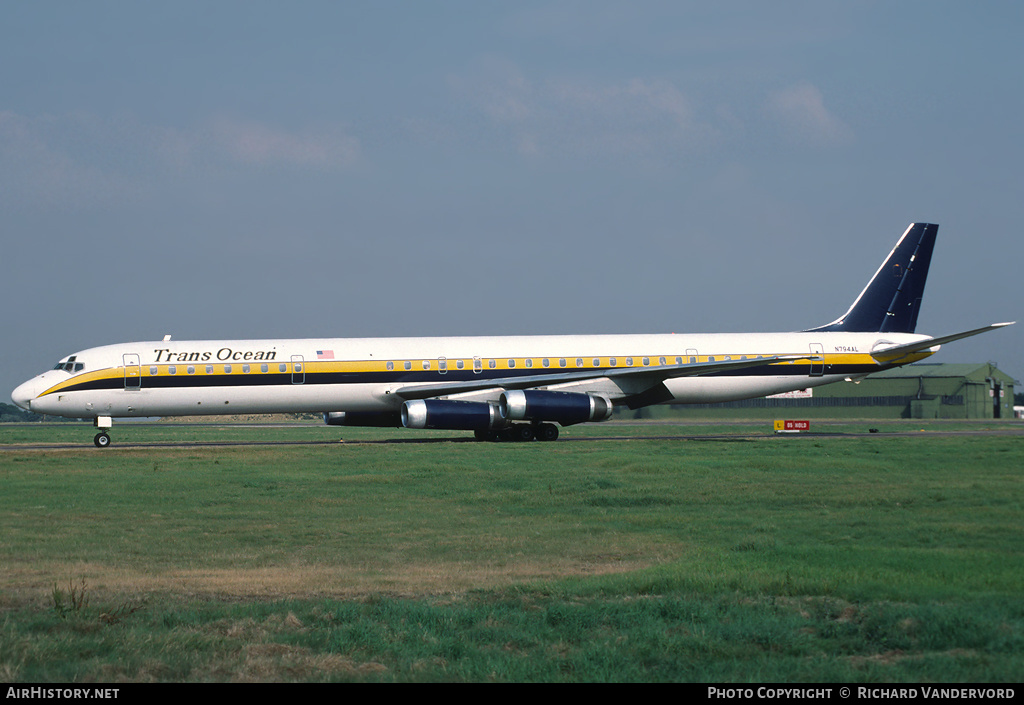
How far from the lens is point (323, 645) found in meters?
7.49

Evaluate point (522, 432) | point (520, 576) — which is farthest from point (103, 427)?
point (520, 576)

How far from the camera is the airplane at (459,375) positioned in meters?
33.8

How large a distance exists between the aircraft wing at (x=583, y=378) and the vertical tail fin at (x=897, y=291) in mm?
6496

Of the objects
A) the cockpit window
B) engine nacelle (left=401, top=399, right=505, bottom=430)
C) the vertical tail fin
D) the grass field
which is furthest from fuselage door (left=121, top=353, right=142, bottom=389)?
the vertical tail fin

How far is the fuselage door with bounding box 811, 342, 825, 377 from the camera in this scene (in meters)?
38.6

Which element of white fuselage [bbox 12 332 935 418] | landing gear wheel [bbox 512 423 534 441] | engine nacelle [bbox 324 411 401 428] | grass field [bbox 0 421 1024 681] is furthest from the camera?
engine nacelle [bbox 324 411 401 428]

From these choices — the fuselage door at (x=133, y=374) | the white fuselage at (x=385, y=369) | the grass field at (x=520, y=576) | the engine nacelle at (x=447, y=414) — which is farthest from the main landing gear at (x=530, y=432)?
the grass field at (x=520, y=576)

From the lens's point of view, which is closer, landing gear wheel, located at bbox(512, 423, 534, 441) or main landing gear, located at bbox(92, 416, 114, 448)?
main landing gear, located at bbox(92, 416, 114, 448)

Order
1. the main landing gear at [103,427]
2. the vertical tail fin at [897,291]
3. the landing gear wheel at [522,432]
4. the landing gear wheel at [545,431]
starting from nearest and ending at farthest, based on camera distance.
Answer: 1. the main landing gear at [103,427]
2. the landing gear wheel at [522,432]
3. the landing gear wheel at [545,431]
4. the vertical tail fin at [897,291]

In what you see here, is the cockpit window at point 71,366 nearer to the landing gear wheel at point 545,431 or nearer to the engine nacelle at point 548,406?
the engine nacelle at point 548,406

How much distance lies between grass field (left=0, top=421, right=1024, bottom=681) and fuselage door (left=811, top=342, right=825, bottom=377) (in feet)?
56.5

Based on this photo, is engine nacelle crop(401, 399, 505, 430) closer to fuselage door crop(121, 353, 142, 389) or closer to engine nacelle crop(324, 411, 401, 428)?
engine nacelle crop(324, 411, 401, 428)

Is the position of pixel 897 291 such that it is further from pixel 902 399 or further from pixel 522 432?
pixel 902 399

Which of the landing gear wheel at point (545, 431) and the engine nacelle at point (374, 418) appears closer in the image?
the landing gear wheel at point (545, 431)
